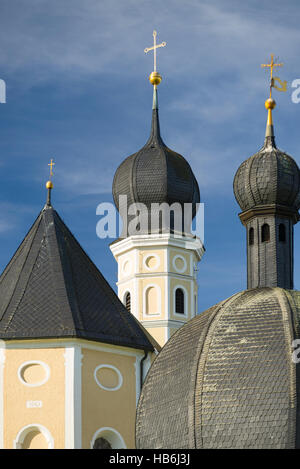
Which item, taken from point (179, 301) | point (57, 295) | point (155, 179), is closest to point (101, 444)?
point (57, 295)

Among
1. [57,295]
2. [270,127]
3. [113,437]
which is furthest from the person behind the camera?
[270,127]

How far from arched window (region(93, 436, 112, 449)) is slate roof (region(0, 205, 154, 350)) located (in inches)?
93.6

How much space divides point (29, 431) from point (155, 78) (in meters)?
20.2

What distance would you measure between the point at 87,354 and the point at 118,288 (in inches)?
569

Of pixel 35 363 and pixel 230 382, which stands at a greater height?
pixel 35 363

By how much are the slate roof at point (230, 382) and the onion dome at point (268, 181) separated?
3457 millimetres

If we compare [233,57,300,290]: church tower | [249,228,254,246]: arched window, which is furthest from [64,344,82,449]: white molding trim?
[249,228,254,246]: arched window

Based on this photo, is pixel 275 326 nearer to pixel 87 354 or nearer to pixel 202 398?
pixel 202 398

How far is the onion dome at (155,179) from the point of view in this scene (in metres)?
48.6

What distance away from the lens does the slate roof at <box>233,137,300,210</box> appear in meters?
37.9

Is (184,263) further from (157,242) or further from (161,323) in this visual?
(161,323)

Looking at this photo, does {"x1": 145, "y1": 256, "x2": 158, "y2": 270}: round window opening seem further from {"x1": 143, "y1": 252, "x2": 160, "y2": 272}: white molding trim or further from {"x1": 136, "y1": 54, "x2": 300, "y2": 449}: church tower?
{"x1": 136, "y1": 54, "x2": 300, "y2": 449}: church tower

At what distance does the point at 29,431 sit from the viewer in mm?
34344
